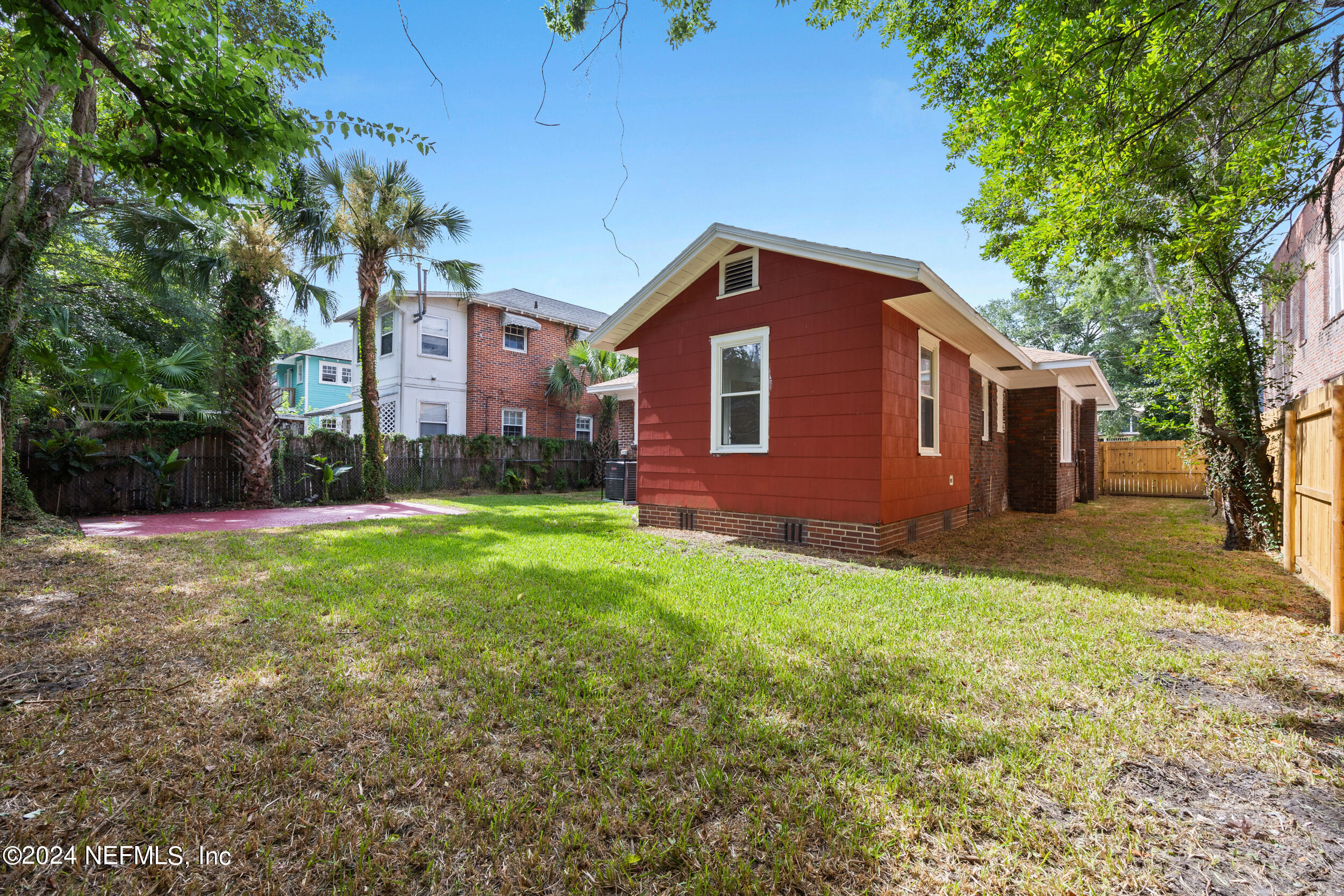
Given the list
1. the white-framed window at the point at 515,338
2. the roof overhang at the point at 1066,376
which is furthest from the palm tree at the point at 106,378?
the roof overhang at the point at 1066,376

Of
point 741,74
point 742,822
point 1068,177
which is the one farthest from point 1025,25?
point 742,822

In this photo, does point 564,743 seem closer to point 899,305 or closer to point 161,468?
point 899,305

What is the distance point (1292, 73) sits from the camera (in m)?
5.65

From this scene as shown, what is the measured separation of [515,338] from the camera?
19016mm

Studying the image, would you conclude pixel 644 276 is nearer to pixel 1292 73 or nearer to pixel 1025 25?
pixel 1025 25

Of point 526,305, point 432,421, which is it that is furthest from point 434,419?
point 526,305

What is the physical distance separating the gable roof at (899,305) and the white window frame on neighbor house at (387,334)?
→ 33.5 feet

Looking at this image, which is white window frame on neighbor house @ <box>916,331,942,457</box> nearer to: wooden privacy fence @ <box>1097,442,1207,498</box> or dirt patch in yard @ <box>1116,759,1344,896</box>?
dirt patch in yard @ <box>1116,759,1344,896</box>

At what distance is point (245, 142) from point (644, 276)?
16.4 feet

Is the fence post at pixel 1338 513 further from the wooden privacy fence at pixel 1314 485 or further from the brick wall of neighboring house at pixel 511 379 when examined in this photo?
the brick wall of neighboring house at pixel 511 379

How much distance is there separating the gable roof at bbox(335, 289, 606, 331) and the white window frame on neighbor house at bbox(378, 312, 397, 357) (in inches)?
19.8

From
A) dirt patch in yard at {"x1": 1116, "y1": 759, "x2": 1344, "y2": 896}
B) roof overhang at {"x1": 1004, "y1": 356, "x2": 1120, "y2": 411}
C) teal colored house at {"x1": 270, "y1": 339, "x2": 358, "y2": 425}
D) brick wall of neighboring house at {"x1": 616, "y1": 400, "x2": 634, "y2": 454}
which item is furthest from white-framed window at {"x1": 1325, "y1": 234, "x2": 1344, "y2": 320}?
teal colored house at {"x1": 270, "y1": 339, "x2": 358, "y2": 425}

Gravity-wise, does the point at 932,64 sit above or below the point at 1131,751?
above

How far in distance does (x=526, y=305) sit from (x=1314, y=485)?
19.1 m
